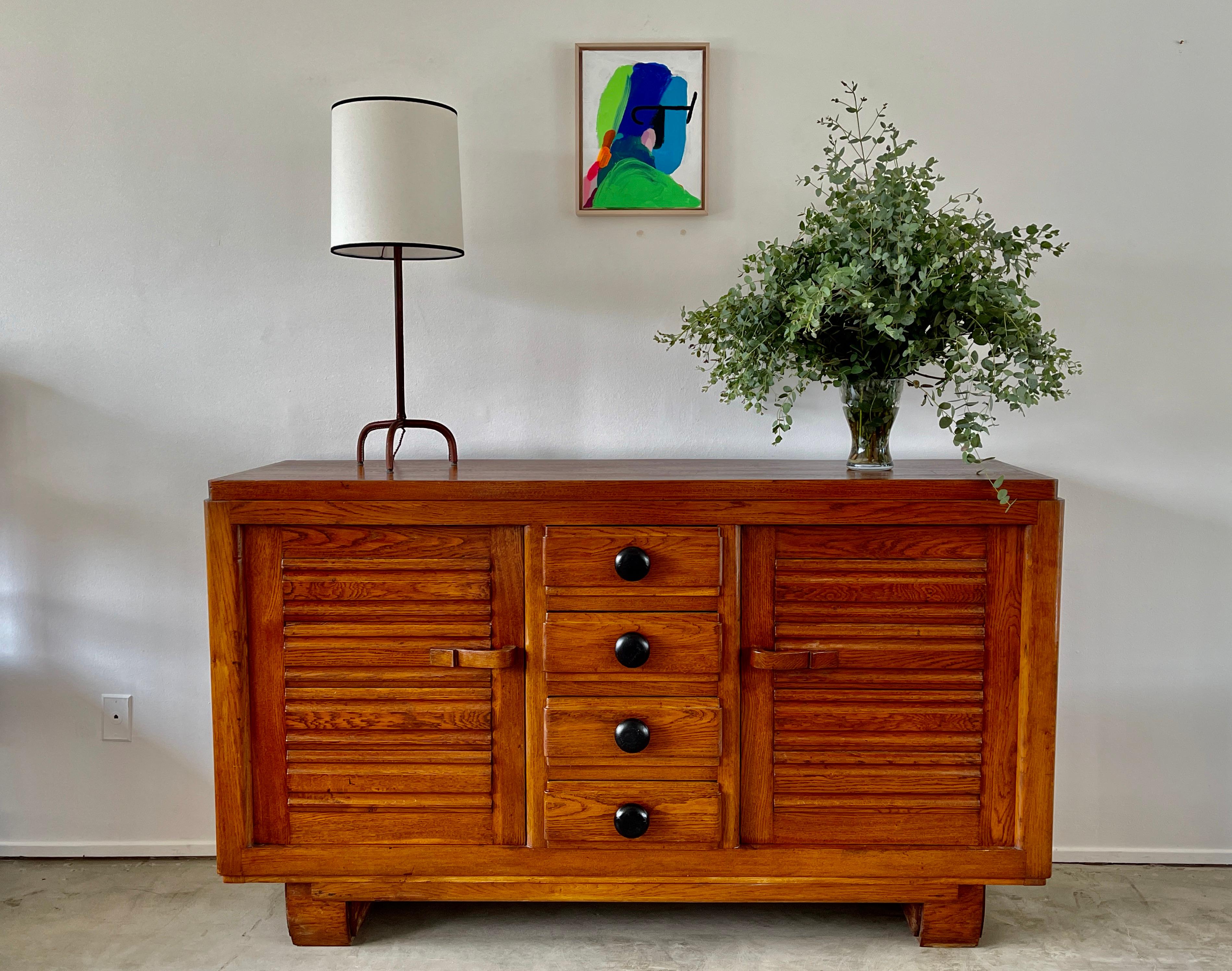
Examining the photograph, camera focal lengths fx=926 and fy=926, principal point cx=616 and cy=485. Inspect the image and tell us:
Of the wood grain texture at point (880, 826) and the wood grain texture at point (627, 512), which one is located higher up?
the wood grain texture at point (627, 512)

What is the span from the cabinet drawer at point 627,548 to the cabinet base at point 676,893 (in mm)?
535

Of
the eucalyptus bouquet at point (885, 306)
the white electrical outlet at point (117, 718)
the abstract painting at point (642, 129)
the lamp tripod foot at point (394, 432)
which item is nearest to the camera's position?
the eucalyptus bouquet at point (885, 306)

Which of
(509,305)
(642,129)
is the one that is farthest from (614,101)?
(509,305)

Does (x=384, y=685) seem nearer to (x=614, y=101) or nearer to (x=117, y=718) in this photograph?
(x=117, y=718)

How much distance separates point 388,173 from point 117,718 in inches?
53.8

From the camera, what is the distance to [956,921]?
1.71 metres

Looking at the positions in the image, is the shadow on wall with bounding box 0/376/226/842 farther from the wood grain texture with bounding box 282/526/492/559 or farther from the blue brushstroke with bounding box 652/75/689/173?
the blue brushstroke with bounding box 652/75/689/173

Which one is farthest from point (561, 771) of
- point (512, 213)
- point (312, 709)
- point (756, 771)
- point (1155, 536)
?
point (1155, 536)

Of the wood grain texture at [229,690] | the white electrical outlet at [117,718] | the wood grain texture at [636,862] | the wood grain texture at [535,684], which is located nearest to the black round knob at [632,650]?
the wood grain texture at [535,684]

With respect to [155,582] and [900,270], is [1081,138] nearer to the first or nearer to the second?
[900,270]

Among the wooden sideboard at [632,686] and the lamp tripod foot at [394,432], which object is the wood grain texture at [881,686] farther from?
the lamp tripod foot at [394,432]

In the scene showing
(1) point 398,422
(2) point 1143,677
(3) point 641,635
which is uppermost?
(1) point 398,422

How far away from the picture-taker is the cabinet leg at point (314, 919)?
1719 millimetres

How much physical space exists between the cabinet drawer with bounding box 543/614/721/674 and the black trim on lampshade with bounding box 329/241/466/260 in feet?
2.41
